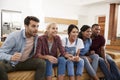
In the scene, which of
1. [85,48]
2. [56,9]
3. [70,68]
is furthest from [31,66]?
[56,9]

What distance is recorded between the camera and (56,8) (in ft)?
25.1

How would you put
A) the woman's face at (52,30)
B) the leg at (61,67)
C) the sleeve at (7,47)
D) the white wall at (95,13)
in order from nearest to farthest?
1. the sleeve at (7,47)
2. the leg at (61,67)
3. the woman's face at (52,30)
4. the white wall at (95,13)

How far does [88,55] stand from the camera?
325 centimetres

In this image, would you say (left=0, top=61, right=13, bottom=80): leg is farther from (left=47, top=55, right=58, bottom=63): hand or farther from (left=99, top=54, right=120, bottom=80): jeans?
(left=99, top=54, right=120, bottom=80): jeans

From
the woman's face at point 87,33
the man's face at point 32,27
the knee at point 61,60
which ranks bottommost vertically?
the knee at point 61,60

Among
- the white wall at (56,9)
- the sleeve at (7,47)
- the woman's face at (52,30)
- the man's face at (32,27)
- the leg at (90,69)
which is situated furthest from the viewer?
the white wall at (56,9)

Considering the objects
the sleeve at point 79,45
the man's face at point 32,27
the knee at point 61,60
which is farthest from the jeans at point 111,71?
the man's face at point 32,27

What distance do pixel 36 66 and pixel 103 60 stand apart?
1.32 meters

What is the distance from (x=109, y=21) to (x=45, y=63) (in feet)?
16.5

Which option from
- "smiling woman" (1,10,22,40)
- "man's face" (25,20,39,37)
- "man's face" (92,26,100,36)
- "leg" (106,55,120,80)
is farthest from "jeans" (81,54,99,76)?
"smiling woman" (1,10,22,40)

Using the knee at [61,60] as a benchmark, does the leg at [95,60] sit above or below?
below

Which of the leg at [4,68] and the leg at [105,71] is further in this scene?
the leg at [105,71]

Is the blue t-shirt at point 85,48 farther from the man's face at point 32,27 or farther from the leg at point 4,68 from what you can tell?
the leg at point 4,68

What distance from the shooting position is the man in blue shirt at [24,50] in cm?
232
